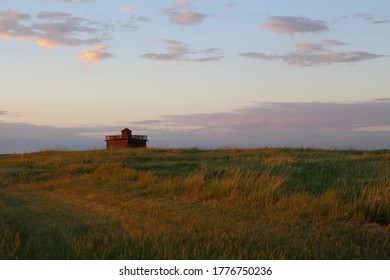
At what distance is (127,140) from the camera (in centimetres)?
5997

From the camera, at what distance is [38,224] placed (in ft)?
35.1

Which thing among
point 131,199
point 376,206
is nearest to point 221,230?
point 376,206

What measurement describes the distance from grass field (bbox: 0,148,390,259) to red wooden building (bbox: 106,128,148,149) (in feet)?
135

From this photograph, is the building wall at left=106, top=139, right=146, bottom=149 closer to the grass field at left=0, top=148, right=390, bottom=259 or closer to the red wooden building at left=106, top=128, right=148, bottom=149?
the red wooden building at left=106, top=128, right=148, bottom=149

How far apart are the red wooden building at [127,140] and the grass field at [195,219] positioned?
41.1m

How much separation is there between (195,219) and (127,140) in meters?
50.0

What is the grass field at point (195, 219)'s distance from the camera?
778cm

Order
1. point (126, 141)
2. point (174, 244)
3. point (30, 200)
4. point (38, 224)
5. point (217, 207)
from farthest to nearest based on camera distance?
point (126, 141), point (30, 200), point (217, 207), point (38, 224), point (174, 244)

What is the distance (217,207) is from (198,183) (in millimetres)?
3288

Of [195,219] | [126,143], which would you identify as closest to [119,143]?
[126,143]

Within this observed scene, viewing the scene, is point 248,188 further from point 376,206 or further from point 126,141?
point 126,141

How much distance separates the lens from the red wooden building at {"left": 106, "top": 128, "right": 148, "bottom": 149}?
60.0 metres

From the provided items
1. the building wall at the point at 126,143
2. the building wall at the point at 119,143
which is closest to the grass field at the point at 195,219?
the building wall at the point at 119,143
